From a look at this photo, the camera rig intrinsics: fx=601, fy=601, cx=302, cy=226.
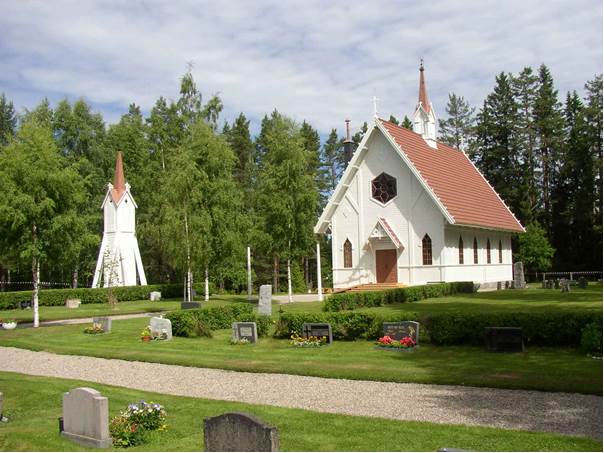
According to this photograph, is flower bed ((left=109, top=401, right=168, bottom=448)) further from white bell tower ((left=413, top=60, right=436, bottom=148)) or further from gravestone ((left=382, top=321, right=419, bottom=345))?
white bell tower ((left=413, top=60, right=436, bottom=148))

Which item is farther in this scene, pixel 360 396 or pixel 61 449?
pixel 360 396

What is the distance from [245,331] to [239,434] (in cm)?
1316

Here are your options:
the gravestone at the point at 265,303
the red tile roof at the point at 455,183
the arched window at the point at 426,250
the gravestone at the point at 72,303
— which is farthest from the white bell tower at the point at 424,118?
the gravestone at the point at 72,303

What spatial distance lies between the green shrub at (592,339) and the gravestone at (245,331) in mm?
10000

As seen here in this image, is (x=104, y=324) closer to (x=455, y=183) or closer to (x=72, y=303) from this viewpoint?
(x=72, y=303)

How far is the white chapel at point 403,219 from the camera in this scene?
120 feet

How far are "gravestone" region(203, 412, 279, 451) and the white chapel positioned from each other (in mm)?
28991

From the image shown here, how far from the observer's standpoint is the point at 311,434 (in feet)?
31.0

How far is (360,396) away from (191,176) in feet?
84.2

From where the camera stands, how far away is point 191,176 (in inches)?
1410

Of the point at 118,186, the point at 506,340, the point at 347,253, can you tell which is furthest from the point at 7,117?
the point at 506,340

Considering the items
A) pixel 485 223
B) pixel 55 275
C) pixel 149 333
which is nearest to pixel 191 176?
pixel 149 333

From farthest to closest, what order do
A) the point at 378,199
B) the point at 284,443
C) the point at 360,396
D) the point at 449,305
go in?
1. the point at 378,199
2. the point at 449,305
3. the point at 360,396
4. the point at 284,443

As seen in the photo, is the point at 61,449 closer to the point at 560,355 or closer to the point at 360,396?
the point at 360,396
